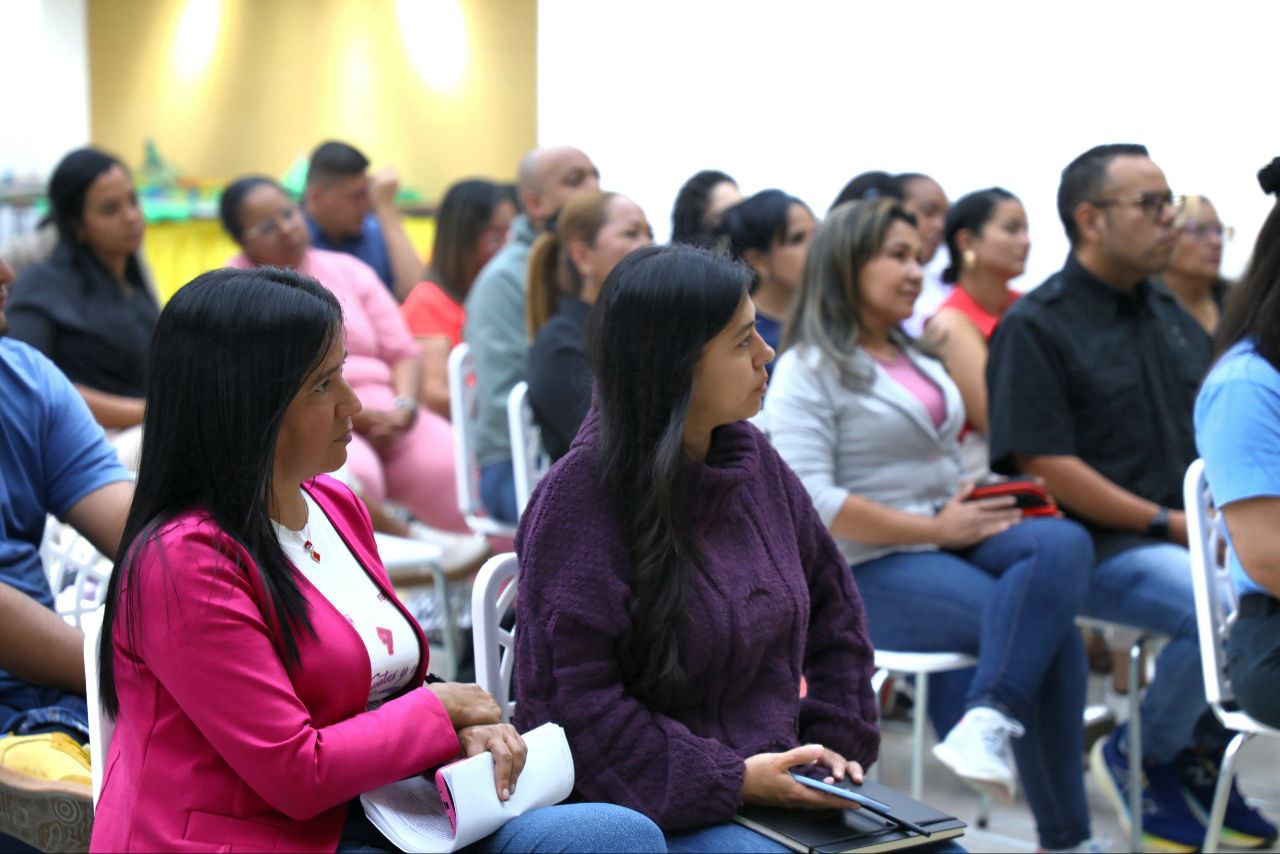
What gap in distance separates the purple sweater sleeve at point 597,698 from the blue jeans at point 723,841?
0.01m

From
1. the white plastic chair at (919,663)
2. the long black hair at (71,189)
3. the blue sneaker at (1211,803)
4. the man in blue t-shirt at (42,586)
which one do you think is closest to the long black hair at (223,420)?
the man in blue t-shirt at (42,586)

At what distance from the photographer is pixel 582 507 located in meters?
1.74

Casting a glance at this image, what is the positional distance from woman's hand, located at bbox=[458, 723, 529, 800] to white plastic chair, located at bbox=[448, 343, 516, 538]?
1.98 m

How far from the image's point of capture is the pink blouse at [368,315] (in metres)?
4.21

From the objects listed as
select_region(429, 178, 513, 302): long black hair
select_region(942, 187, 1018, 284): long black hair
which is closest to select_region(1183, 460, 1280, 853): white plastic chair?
select_region(942, 187, 1018, 284): long black hair

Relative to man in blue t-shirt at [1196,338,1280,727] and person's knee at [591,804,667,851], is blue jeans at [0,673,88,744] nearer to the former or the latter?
person's knee at [591,804,667,851]

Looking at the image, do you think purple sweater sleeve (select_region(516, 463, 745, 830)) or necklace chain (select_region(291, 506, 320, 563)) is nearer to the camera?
necklace chain (select_region(291, 506, 320, 563))

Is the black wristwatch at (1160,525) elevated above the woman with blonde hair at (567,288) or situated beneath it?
situated beneath

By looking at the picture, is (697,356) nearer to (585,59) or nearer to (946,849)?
(946,849)

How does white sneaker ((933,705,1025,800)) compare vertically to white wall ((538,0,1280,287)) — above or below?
below

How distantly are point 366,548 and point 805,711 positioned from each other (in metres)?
0.66

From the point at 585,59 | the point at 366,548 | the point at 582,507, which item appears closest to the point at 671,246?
the point at 582,507

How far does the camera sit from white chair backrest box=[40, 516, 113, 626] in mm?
2203

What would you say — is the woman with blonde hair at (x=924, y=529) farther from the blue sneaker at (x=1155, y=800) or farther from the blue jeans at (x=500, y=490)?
the blue jeans at (x=500, y=490)
